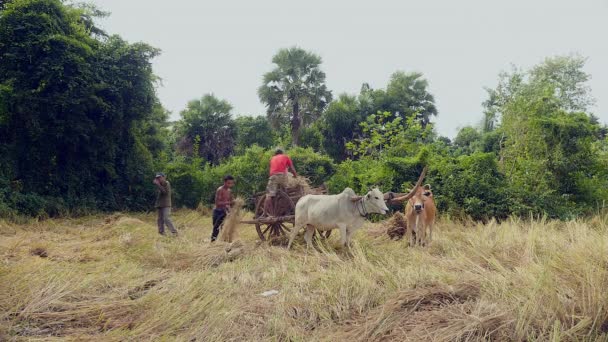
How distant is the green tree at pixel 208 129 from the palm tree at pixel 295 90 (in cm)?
225

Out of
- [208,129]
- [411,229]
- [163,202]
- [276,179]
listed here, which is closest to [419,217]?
[411,229]

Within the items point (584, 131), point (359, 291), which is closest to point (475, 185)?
point (584, 131)

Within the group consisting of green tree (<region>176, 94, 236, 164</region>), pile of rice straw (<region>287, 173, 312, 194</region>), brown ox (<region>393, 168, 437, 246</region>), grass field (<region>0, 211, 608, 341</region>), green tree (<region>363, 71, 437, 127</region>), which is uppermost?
green tree (<region>363, 71, 437, 127</region>)

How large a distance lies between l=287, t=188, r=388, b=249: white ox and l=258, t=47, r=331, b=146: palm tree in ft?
53.3

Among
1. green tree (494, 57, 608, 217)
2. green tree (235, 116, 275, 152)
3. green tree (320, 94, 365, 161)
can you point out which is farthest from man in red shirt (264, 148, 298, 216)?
green tree (235, 116, 275, 152)

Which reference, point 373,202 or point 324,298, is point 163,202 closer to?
point 373,202

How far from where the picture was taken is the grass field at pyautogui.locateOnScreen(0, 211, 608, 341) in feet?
10.8

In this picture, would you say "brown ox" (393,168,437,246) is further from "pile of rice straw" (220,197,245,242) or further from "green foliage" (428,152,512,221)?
"green foliage" (428,152,512,221)

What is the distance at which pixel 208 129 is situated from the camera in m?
21.6

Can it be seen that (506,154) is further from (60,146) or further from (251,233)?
(60,146)

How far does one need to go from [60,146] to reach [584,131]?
13.3 m

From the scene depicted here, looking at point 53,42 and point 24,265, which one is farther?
point 53,42

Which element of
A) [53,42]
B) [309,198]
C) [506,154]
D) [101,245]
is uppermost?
[53,42]

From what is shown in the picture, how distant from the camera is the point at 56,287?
4.18m
